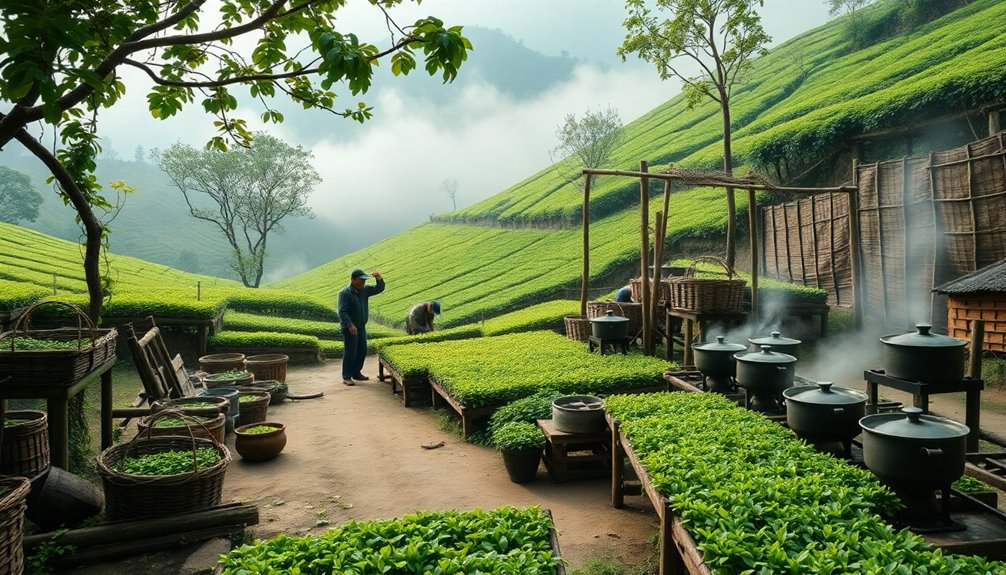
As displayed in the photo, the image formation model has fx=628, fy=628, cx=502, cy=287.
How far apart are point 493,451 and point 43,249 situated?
93.1 feet

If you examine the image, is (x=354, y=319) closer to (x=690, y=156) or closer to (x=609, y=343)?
(x=609, y=343)

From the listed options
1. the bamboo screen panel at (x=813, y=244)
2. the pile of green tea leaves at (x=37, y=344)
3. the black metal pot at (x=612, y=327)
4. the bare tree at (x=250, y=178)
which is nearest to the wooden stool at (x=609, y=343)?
the black metal pot at (x=612, y=327)

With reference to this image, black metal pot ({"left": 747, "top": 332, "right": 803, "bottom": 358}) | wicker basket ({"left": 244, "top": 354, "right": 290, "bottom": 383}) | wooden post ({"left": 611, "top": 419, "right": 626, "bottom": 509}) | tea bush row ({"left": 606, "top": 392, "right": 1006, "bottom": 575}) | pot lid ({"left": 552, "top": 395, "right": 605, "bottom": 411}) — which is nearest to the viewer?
tea bush row ({"left": 606, "top": 392, "right": 1006, "bottom": 575})

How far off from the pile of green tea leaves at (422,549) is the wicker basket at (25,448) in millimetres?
3178

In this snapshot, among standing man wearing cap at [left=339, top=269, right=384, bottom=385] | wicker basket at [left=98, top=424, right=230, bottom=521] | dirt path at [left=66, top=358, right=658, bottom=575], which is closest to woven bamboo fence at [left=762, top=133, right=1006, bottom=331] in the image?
dirt path at [left=66, top=358, right=658, bottom=575]

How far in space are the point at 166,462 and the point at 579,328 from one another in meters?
9.58

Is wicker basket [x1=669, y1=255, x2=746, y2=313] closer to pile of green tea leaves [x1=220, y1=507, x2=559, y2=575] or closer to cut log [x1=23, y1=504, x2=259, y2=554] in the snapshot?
pile of green tea leaves [x1=220, y1=507, x2=559, y2=575]

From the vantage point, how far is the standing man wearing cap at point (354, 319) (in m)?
13.5

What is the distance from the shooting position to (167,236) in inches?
3524

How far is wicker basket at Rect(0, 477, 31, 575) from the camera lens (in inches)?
157

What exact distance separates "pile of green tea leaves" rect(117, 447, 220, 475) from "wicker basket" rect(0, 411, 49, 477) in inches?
31.8

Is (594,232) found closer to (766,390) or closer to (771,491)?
(766,390)

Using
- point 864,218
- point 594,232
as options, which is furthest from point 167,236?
point 864,218

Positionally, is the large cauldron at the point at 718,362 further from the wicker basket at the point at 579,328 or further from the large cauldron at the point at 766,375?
the wicker basket at the point at 579,328
